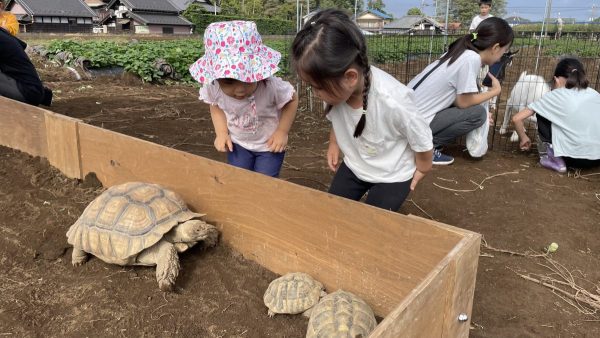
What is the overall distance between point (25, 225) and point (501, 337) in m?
3.05

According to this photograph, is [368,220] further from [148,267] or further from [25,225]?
[25,225]

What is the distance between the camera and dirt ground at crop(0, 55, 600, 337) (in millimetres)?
2301

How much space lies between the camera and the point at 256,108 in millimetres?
2863

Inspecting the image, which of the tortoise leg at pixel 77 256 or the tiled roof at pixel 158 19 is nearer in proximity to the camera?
the tortoise leg at pixel 77 256

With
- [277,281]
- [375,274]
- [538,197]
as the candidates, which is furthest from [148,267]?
[538,197]

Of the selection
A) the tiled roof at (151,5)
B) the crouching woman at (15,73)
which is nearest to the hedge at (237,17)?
the tiled roof at (151,5)

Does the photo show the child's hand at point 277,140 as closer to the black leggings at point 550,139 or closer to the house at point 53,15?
the black leggings at point 550,139

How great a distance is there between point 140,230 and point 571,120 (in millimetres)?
4352

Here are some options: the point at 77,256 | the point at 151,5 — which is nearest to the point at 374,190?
the point at 77,256

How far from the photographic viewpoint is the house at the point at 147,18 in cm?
4478

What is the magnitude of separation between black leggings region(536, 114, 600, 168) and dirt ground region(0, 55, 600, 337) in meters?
0.11

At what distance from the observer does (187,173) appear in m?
2.95

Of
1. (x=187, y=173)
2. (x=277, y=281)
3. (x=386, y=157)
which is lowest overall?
(x=277, y=281)

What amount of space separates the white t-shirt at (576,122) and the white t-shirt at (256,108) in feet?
11.0
